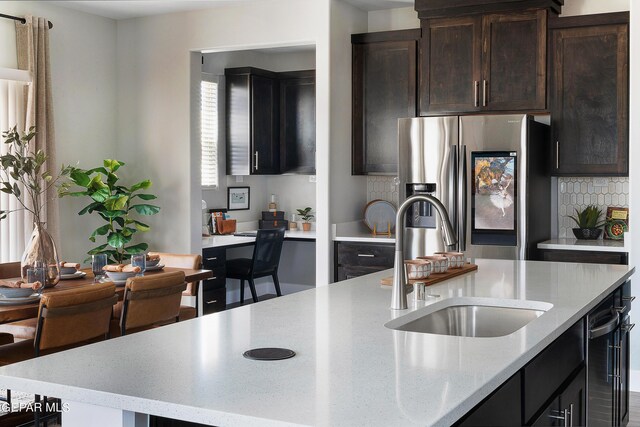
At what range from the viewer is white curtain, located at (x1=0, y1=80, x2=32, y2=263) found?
221 inches

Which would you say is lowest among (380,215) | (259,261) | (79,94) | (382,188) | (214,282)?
(214,282)

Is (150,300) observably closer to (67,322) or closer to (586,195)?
(67,322)

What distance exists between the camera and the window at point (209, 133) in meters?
7.83

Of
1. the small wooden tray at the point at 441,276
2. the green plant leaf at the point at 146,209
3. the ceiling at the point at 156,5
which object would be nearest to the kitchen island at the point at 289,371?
the small wooden tray at the point at 441,276

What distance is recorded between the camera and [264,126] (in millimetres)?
8016

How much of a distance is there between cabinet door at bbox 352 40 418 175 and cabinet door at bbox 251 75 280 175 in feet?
6.20

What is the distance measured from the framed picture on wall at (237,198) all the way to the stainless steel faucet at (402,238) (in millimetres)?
5577

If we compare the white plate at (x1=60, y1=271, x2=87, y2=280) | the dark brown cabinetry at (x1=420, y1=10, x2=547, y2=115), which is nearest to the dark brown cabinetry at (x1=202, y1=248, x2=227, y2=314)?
the white plate at (x1=60, y1=271, x2=87, y2=280)

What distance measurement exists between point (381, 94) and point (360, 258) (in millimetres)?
1337

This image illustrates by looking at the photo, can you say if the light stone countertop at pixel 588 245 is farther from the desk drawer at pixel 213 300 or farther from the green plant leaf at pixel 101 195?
the green plant leaf at pixel 101 195

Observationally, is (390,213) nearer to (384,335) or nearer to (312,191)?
(312,191)

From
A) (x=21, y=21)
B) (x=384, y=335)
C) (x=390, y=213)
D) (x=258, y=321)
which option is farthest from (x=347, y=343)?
(x=21, y=21)

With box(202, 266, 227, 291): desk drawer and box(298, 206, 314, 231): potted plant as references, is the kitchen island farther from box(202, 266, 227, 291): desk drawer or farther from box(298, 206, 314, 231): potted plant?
box(298, 206, 314, 231): potted plant

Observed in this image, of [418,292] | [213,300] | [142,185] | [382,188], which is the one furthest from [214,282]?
[418,292]
